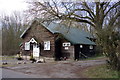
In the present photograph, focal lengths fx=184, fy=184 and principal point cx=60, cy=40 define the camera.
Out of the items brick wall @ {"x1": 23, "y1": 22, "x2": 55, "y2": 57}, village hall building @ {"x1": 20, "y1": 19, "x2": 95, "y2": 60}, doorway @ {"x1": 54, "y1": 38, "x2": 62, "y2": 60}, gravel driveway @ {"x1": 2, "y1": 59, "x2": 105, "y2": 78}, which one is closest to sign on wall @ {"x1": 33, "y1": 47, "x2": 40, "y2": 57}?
village hall building @ {"x1": 20, "y1": 19, "x2": 95, "y2": 60}

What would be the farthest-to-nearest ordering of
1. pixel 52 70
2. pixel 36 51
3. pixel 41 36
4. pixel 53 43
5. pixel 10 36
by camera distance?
pixel 10 36
pixel 36 51
pixel 41 36
pixel 53 43
pixel 52 70

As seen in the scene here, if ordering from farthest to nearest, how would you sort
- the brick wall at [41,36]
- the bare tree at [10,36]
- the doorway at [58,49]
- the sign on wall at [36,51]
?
the bare tree at [10,36]
the sign on wall at [36,51]
the doorway at [58,49]
the brick wall at [41,36]

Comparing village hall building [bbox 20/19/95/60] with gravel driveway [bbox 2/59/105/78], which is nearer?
gravel driveway [bbox 2/59/105/78]

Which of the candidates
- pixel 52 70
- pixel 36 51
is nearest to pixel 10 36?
pixel 36 51

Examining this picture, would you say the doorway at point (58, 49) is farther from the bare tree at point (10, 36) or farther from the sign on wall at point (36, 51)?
the bare tree at point (10, 36)

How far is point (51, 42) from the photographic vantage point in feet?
95.1

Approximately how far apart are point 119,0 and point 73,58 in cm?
1198

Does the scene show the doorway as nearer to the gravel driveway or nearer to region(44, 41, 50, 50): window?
region(44, 41, 50, 50): window

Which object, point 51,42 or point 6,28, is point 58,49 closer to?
point 51,42

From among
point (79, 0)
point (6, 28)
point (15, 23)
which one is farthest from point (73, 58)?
point (15, 23)

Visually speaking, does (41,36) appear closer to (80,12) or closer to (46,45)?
(46,45)

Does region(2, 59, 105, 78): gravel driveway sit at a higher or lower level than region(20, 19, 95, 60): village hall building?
lower

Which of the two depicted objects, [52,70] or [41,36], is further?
[41,36]

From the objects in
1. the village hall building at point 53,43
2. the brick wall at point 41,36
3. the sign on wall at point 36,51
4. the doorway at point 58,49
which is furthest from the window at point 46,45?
the sign on wall at point 36,51
